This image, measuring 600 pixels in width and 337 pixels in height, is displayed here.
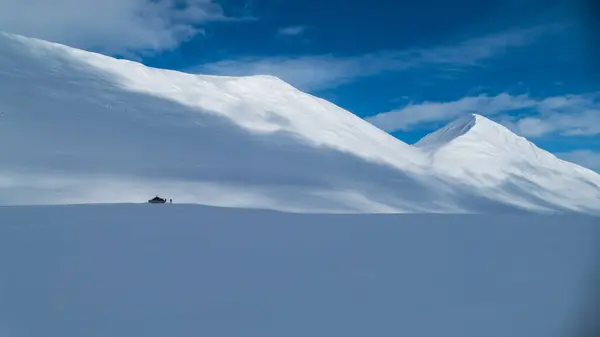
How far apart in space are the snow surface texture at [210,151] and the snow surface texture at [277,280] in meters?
16.7

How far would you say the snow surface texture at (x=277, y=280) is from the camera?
4.02 m

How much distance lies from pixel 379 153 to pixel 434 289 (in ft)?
147

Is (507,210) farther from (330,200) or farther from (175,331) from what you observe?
(175,331)

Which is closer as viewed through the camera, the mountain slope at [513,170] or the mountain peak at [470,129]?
the mountain slope at [513,170]

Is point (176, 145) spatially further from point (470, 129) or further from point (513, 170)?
point (470, 129)

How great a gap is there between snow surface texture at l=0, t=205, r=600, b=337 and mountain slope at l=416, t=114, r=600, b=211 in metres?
45.7

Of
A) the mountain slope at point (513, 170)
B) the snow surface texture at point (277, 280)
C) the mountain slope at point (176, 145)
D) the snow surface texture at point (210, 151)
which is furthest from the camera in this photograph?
the mountain slope at point (513, 170)

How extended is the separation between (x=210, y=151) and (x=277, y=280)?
102ft

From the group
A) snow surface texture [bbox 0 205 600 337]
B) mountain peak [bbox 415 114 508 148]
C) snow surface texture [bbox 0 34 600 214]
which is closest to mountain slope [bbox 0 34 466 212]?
snow surface texture [bbox 0 34 600 214]

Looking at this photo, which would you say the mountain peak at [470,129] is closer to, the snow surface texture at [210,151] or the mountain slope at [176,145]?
the snow surface texture at [210,151]

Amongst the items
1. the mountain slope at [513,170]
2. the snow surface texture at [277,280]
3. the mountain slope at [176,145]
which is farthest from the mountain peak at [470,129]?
the snow surface texture at [277,280]

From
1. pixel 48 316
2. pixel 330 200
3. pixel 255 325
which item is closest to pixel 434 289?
pixel 255 325

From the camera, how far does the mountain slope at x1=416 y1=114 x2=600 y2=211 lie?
174 ft

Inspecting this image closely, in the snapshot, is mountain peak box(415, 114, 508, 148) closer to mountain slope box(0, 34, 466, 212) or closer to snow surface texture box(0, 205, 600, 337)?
mountain slope box(0, 34, 466, 212)
